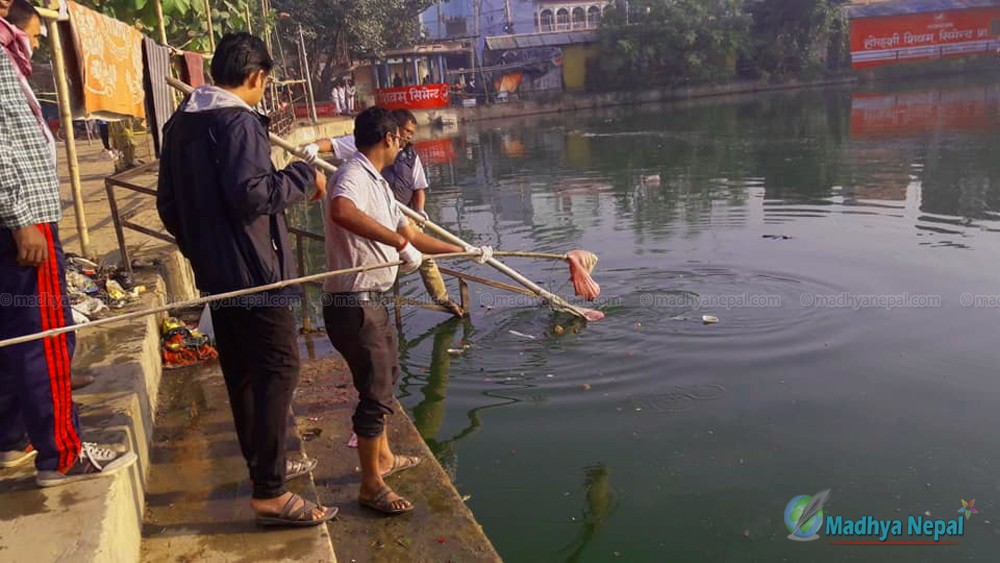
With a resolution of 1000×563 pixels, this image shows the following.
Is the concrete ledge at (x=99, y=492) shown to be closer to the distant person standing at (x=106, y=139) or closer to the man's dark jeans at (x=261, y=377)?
the man's dark jeans at (x=261, y=377)

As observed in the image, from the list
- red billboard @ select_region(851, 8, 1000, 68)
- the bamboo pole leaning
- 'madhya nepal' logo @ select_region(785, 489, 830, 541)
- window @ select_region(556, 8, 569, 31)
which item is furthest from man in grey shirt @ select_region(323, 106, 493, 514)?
red billboard @ select_region(851, 8, 1000, 68)

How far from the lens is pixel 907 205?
11.5m

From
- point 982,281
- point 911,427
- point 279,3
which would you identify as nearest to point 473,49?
point 279,3

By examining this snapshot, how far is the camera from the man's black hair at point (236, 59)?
2979 mm

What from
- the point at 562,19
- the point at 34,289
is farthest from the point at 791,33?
the point at 34,289

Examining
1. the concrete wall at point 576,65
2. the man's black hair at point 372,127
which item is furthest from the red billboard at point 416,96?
the man's black hair at point 372,127

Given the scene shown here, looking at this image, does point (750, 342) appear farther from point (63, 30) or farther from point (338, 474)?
point (63, 30)

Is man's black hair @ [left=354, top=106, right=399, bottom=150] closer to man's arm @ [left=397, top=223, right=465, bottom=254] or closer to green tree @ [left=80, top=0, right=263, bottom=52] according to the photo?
man's arm @ [left=397, top=223, right=465, bottom=254]

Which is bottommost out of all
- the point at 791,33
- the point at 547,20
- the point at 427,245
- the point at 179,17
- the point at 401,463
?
the point at 401,463

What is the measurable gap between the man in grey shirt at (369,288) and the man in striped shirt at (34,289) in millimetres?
1040

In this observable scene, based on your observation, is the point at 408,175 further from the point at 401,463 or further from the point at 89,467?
the point at 89,467

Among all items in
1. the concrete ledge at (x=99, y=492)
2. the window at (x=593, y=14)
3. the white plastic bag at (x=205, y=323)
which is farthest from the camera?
the window at (x=593, y=14)

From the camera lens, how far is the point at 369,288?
3525 millimetres

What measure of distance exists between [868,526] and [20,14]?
4.57 meters
